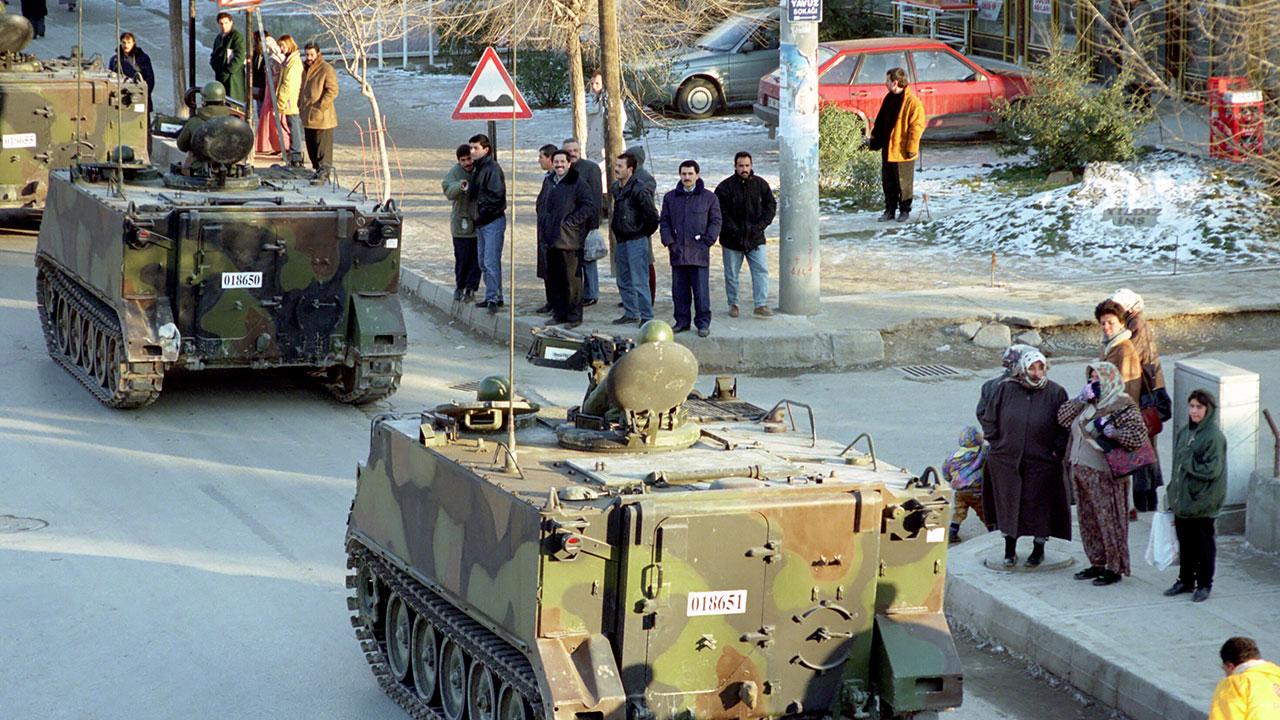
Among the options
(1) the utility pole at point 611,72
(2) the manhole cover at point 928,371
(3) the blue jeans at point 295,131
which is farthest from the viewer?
(3) the blue jeans at point 295,131

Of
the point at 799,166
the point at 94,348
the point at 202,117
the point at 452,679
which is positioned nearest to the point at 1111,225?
the point at 799,166

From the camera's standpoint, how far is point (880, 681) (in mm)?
8219

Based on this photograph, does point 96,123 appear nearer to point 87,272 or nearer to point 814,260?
point 87,272

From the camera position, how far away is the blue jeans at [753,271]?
56.1ft

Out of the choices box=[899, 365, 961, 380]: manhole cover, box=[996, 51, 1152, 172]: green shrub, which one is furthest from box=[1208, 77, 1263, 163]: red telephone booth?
box=[899, 365, 961, 380]: manhole cover

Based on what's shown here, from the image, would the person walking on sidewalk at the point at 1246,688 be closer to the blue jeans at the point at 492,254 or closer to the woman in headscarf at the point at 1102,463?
the woman in headscarf at the point at 1102,463

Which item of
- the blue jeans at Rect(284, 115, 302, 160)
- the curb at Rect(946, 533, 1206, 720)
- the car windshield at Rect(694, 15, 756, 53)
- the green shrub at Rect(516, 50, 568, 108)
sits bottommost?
the curb at Rect(946, 533, 1206, 720)

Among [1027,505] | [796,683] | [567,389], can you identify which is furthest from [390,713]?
[567,389]

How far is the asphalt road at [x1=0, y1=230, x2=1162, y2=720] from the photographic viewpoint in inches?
376

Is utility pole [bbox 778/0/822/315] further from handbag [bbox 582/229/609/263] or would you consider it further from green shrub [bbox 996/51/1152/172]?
green shrub [bbox 996/51/1152/172]

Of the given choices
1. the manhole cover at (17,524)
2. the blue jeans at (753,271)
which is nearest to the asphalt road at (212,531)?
the manhole cover at (17,524)

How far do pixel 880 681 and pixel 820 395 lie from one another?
7339 mm

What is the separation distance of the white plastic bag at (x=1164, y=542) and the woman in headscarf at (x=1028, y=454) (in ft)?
1.85

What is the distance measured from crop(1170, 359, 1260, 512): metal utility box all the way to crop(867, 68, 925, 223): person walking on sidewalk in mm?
9525
